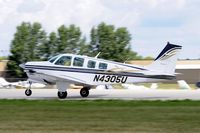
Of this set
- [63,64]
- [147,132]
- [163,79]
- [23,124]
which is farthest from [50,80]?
[147,132]

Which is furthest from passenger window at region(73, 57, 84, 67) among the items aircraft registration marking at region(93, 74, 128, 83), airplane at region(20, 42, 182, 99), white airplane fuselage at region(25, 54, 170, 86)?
aircraft registration marking at region(93, 74, 128, 83)

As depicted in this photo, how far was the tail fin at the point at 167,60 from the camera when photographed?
3077cm

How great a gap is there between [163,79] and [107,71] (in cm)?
301

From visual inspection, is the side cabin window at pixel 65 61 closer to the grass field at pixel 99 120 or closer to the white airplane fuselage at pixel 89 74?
the white airplane fuselage at pixel 89 74

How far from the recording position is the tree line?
9556 centimetres

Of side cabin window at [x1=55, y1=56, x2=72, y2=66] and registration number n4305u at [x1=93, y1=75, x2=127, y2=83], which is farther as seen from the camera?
side cabin window at [x1=55, y1=56, x2=72, y2=66]

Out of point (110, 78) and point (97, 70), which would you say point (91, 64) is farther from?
point (110, 78)

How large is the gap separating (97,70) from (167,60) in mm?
3801

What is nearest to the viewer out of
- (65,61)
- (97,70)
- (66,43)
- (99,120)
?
(99,120)

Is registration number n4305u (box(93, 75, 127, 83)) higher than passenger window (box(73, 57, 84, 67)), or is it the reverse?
passenger window (box(73, 57, 84, 67))

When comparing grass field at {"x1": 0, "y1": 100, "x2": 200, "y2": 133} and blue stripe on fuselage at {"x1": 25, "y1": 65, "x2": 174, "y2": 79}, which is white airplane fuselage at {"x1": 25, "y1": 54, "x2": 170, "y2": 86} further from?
grass field at {"x1": 0, "y1": 100, "x2": 200, "y2": 133}

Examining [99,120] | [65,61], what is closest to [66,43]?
[65,61]

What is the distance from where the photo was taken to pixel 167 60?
3100 centimetres

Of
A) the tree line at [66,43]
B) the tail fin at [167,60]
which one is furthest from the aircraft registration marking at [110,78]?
the tree line at [66,43]
